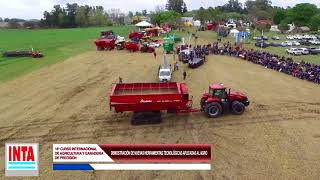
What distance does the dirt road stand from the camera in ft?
47.9

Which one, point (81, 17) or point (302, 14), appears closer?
point (302, 14)

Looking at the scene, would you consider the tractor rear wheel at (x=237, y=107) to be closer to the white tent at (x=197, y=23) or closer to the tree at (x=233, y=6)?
the white tent at (x=197, y=23)

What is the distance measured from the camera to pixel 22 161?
12695mm

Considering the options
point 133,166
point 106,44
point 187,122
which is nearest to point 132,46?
point 106,44

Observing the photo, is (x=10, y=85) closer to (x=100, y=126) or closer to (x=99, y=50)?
(x=100, y=126)

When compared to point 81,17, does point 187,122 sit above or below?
below

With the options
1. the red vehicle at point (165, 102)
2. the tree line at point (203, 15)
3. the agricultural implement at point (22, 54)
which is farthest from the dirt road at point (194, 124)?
the tree line at point (203, 15)

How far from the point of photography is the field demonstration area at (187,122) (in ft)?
A: 48.2

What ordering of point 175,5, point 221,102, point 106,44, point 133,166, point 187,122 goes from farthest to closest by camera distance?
point 175,5 → point 106,44 → point 221,102 → point 187,122 → point 133,166

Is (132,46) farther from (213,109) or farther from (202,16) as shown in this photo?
(202,16)

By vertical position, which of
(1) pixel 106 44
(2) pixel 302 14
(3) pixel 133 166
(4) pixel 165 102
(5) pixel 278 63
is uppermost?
(2) pixel 302 14

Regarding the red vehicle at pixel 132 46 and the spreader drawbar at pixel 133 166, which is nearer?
the spreader drawbar at pixel 133 166

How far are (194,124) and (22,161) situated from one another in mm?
9664

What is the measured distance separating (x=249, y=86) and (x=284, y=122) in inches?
359
